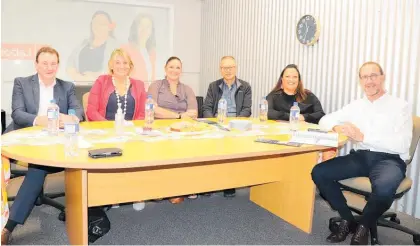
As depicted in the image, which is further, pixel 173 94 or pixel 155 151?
pixel 173 94

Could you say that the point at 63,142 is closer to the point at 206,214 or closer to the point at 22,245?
the point at 22,245

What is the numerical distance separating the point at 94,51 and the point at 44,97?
2420mm

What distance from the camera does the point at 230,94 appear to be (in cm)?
401

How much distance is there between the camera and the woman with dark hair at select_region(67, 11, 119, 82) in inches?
203

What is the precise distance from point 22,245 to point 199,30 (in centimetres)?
442

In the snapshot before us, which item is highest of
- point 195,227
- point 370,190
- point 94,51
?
point 94,51

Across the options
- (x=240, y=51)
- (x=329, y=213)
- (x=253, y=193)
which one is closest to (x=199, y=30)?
(x=240, y=51)

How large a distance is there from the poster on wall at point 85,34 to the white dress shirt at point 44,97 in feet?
6.99

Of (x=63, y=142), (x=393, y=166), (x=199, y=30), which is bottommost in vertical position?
(x=393, y=166)

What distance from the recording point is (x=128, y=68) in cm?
339

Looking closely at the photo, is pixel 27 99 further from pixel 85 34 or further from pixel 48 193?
pixel 85 34

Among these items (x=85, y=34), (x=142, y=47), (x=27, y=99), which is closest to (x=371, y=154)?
(x=27, y=99)

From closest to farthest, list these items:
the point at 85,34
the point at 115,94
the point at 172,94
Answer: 1. the point at 115,94
2. the point at 172,94
3. the point at 85,34

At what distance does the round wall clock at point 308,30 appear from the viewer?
392cm
